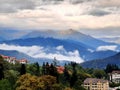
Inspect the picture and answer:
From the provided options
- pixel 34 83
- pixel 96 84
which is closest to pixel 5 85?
pixel 34 83

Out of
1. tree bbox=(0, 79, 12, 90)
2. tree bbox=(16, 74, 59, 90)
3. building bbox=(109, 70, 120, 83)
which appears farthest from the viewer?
building bbox=(109, 70, 120, 83)

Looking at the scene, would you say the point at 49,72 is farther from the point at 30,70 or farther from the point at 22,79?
the point at 22,79

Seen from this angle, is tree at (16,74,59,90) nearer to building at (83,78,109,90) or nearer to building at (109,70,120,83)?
building at (83,78,109,90)

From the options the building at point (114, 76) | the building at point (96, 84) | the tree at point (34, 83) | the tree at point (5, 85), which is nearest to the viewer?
the tree at point (5, 85)

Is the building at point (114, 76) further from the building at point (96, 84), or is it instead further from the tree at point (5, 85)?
the tree at point (5, 85)

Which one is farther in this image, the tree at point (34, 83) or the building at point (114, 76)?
the building at point (114, 76)

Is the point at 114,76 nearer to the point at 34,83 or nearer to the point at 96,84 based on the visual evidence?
the point at 96,84

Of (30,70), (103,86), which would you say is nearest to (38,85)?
(30,70)

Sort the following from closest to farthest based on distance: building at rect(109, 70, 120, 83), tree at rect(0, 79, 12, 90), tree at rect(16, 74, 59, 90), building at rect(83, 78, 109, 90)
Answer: tree at rect(0, 79, 12, 90) < tree at rect(16, 74, 59, 90) < building at rect(83, 78, 109, 90) < building at rect(109, 70, 120, 83)

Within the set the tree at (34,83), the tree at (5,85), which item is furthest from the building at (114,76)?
the tree at (5,85)

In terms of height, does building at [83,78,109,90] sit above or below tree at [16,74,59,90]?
above

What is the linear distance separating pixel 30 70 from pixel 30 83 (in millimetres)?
32141

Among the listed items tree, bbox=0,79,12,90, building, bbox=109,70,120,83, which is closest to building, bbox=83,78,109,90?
building, bbox=109,70,120,83

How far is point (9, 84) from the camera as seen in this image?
79562 millimetres
